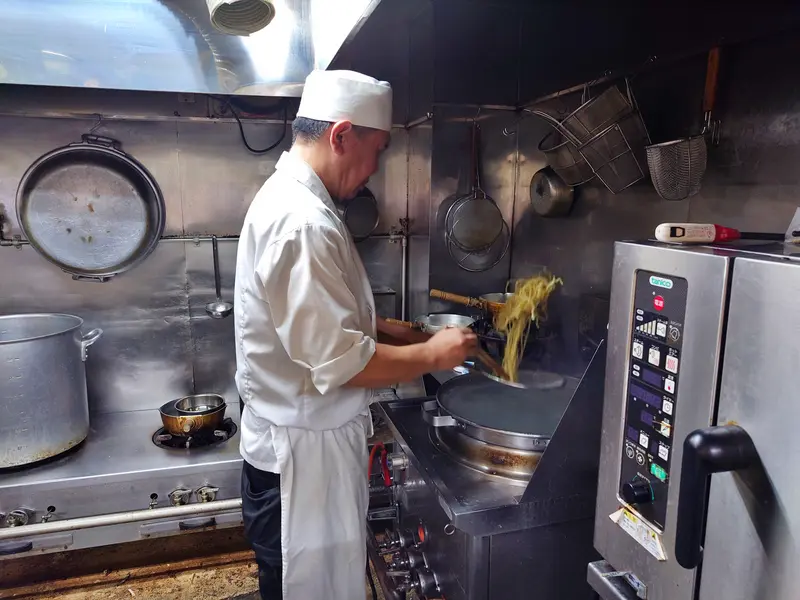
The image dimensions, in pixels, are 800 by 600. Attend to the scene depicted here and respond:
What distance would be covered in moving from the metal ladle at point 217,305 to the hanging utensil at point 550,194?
142 centimetres

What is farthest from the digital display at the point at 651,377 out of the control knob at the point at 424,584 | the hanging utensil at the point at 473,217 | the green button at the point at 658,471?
the hanging utensil at the point at 473,217

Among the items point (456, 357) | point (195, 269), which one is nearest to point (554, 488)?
point (456, 357)

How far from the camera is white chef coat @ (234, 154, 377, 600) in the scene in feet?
3.90

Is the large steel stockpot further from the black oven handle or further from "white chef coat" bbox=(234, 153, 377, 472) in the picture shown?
the black oven handle

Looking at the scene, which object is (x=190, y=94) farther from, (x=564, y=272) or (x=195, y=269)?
(x=564, y=272)

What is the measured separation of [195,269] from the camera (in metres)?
2.54

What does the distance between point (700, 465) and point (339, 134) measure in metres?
1.08

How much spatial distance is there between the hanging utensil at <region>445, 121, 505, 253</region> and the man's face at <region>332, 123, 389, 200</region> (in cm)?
96

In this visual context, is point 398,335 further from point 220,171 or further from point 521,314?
point 220,171

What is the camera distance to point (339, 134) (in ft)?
4.41

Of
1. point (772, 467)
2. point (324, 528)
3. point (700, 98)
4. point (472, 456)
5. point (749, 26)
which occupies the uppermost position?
point (749, 26)

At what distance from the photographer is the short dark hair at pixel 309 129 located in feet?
4.48

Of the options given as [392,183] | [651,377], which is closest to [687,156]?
[651,377]

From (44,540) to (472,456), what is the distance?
1607 millimetres
